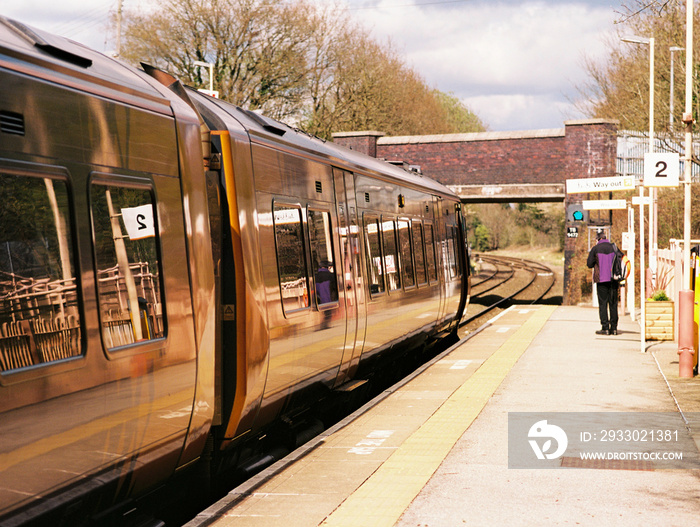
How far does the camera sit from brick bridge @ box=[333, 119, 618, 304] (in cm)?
2588

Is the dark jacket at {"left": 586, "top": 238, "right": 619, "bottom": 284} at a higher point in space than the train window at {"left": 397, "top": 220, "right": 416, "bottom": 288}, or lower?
→ lower

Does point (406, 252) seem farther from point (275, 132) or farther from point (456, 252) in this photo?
point (275, 132)

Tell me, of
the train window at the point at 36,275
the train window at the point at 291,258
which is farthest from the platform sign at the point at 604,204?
the train window at the point at 36,275

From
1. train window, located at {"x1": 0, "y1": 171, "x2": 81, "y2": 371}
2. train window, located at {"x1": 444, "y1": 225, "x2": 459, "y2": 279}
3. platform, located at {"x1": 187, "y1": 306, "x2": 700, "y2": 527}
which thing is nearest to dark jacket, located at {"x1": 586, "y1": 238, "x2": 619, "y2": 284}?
train window, located at {"x1": 444, "y1": 225, "x2": 459, "y2": 279}

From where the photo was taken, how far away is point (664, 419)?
24.2 feet

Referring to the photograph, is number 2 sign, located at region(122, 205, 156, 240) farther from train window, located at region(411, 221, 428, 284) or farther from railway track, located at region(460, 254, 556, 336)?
railway track, located at region(460, 254, 556, 336)

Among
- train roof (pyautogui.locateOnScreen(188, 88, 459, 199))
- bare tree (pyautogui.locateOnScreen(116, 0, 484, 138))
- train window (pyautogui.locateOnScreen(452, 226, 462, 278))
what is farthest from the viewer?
bare tree (pyautogui.locateOnScreen(116, 0, 484, 138))

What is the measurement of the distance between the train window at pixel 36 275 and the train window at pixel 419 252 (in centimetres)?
837

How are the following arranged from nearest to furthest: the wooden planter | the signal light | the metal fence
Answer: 1. the wooden planter
2. the signal light
3. the metal fence

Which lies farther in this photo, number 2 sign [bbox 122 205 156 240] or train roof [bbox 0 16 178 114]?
number 2 sign [bbox 122 205 156 240]

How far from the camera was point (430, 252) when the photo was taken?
13.2m

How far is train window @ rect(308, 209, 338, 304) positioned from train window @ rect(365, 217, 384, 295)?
148 centimetres

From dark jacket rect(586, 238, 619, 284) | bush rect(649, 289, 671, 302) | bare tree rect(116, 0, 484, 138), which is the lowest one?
bush rect(649, 289, 671, 302)

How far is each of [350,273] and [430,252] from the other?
15.9ft
